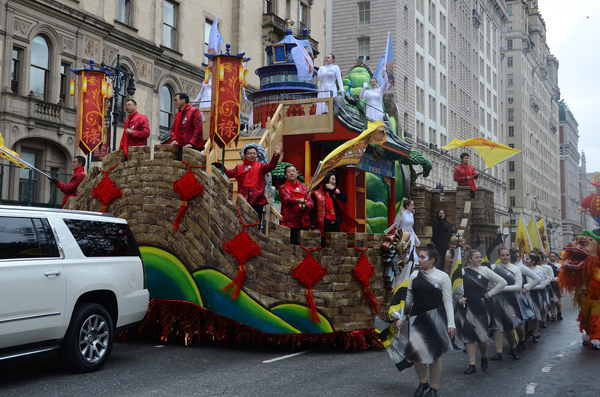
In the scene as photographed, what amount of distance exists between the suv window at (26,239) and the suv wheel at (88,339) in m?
0.82

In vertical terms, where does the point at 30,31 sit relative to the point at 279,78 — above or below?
above

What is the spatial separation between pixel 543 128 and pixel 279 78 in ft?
351

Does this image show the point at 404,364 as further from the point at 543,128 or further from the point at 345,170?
the point at 543,128

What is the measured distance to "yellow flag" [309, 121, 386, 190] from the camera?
9.20 metres

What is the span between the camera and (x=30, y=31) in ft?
69.8

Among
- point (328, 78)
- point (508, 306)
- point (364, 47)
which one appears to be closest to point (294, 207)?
point (508, 306)

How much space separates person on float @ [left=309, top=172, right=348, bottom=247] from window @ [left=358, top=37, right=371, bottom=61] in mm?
39672

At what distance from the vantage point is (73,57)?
22906 millimetres

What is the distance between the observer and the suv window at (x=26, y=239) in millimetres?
6652

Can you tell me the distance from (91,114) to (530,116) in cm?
9829

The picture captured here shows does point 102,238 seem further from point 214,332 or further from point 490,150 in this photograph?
point 490,150

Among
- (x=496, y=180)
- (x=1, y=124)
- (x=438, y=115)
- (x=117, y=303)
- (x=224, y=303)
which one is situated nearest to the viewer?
(x=117, y=303)

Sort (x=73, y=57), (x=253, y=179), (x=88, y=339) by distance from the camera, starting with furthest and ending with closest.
Result: (x=73, y=57), (x=253, y=179), (x=88, y=339)

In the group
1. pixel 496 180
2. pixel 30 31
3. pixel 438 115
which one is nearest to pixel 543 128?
pixel 496 180
